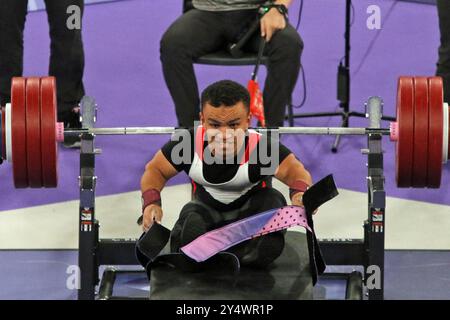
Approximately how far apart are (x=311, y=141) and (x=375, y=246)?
81.2 inches

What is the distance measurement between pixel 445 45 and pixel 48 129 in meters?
2.67

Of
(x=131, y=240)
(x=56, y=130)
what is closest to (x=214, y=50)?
(x=131, y=240)

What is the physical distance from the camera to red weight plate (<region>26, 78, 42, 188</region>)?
4.08 metres

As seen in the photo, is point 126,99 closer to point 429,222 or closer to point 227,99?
point 429,222

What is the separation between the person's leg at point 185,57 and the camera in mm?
5566

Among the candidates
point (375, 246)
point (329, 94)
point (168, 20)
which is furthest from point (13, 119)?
point (168, 20)

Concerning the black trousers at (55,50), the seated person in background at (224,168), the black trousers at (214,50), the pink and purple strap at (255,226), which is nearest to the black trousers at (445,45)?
the black trousers at (214,50)

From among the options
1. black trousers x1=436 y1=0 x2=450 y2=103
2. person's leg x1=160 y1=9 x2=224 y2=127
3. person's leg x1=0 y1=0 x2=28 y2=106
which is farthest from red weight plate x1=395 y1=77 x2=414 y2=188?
person's leg x1=0 y1=0 x2=28 y2=106

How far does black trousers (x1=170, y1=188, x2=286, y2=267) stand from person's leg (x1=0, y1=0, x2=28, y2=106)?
2.18 meters

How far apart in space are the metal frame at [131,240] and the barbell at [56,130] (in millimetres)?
97

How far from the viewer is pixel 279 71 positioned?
5543mm
